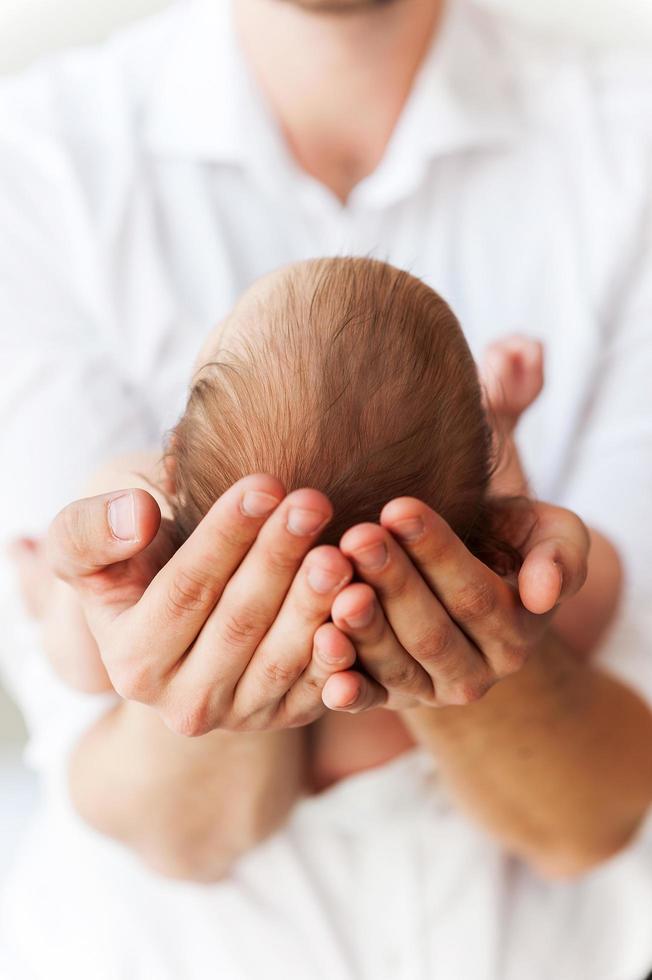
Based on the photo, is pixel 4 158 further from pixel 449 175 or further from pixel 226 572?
pixel 226 572

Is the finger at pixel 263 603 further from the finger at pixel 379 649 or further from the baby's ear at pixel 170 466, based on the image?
the baby's ear at pixel 170 466

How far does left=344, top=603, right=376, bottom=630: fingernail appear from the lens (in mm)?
574

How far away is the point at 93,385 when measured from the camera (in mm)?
1117

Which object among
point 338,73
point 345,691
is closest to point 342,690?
point 345,691

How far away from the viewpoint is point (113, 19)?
1.66 metres

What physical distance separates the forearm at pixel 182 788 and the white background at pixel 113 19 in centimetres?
112

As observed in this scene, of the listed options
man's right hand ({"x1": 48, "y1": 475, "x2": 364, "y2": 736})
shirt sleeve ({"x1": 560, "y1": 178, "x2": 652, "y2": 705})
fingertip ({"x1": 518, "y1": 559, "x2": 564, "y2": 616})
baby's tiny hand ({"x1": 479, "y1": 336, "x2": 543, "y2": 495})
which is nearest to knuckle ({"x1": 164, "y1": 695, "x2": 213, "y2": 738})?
man's right hand ({"x1": 48, "y1": 475, "x2": 364, "y2": 736})

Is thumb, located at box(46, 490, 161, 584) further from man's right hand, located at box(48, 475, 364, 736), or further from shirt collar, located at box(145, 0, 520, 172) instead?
shirt collar, located at box(145, 0, 520, 172)

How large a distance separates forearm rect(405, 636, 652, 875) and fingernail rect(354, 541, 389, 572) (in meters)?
0.39

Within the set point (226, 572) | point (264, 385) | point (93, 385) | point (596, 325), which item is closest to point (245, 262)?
point (93, 385)

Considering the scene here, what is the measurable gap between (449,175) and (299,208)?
0.19 meters

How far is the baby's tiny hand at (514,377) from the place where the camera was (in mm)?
886

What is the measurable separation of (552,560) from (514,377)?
285 millimetres

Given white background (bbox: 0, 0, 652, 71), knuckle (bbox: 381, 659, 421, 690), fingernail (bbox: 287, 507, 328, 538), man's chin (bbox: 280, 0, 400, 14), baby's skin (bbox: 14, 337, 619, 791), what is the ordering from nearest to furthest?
1. fingernail (bbox: 287, 507, 328, 538)
2. knuckle (bbox: 381, 659, 421, 690)
3. baby's skin (bbox: 14, 337, 619, 791)
4. man's chin (bbox: 280, 0, 400, 14)
5. white background (bbox: 0, 0, 652, 71)
